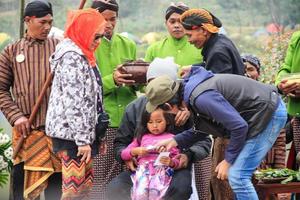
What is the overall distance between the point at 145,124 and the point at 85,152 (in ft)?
2.30

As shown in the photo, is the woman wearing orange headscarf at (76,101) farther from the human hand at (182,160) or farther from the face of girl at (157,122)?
the human hand at (182,160)

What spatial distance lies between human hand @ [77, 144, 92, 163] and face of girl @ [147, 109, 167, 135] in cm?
62

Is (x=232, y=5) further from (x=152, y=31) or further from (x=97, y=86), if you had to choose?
(x=97, y=86)

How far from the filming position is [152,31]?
9727mm

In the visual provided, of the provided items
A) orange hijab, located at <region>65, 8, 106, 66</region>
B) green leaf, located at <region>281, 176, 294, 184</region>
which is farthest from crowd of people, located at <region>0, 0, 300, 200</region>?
green leaf, located at <region>281, 176, 294, 184</region>

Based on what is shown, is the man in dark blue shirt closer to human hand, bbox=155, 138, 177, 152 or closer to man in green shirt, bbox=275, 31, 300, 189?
human hand, bbox=155, 138, 177, 152

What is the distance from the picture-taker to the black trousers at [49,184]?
21.8 ft

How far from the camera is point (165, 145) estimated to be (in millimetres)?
6316

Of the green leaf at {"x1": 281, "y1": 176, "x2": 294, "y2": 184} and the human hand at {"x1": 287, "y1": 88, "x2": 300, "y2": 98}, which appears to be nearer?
the green leaf at {"x1": 281, "y1": 176, "x2": 294, "y2": 184}

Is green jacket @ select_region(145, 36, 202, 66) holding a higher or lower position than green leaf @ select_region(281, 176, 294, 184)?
higher

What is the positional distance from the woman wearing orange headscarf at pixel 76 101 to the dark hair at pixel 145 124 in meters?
0.45

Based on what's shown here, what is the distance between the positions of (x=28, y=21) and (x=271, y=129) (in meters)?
1.98

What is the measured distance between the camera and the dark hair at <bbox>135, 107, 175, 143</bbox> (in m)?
6.46

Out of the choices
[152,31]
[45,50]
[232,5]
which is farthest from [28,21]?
[232,5]
